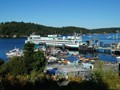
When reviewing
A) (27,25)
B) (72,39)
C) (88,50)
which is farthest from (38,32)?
(88,50)

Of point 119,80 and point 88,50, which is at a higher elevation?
point 119,80

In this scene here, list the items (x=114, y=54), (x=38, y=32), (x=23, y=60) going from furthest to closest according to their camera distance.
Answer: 1. (x=38, y=32)
2. (x=114, y=54)
3. (x=23, y=60)

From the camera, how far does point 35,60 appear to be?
30.0 meters

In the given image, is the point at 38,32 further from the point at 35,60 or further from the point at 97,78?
the point at 97,78

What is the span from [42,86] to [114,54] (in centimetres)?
5679

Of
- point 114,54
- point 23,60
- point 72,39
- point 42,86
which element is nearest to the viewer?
point 42,86

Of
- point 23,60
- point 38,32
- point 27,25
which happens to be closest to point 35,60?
point 23,60

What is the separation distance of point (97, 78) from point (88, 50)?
2532 inches

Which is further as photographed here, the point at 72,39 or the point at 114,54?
the point at 72,39

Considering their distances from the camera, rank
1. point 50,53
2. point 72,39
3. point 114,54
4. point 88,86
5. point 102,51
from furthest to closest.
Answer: point 72,39 → point 102,51 → point 114,54 → point 50,53 → point 88,86

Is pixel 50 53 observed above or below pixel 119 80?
below

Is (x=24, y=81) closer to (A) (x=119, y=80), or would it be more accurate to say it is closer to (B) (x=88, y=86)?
(B) (x=88, y=86)

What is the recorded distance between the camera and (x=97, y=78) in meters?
16.4

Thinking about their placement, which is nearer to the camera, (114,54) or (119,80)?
(119,80)
